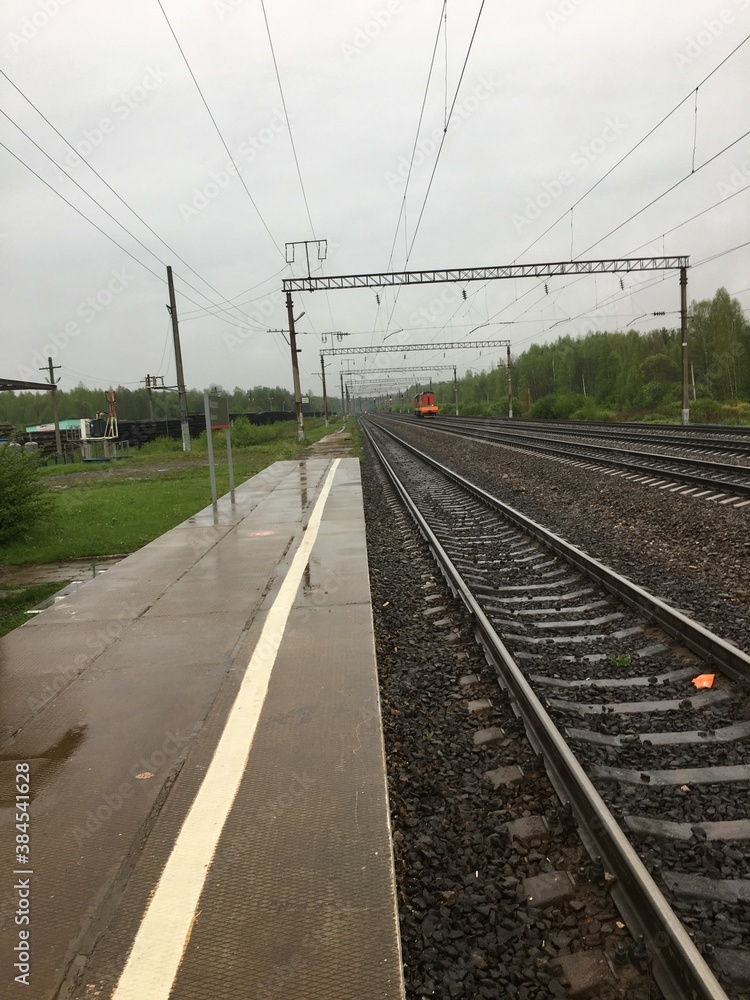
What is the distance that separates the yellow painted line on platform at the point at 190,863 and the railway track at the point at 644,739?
1.59 metres

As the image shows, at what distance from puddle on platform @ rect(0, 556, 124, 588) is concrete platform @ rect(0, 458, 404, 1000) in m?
2.65

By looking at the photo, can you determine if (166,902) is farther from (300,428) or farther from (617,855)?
(300,428)

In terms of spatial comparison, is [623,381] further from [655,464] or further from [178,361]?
[655,464]

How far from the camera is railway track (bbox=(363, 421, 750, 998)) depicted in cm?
249

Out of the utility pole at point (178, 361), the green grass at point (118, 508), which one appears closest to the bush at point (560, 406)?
the utility pole at point (178, 361)

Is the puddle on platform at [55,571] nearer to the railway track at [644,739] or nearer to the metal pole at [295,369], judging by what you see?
the railway track at [644,739]

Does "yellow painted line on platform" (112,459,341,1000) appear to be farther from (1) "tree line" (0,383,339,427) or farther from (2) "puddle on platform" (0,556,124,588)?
(1) "tree line" (0,383,339,427)

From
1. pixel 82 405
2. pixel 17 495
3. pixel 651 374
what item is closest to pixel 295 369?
pixel 17 495

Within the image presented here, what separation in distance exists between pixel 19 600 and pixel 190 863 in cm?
608

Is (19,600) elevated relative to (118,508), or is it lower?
lower

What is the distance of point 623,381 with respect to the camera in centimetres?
8650

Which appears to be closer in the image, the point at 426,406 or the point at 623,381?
the point at 426,406

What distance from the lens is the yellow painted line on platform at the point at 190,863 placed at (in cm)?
221

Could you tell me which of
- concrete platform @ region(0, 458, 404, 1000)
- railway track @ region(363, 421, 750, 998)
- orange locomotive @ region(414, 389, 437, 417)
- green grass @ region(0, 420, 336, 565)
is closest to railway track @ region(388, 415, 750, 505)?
railway track @ region(363, 421, 750, 998)
